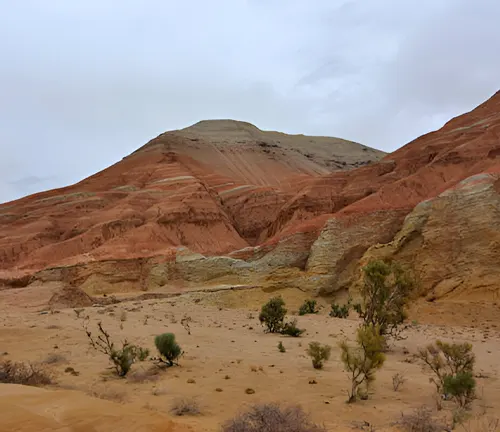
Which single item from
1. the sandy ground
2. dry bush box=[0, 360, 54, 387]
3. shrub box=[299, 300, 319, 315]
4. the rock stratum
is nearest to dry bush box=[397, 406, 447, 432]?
the sandy ground

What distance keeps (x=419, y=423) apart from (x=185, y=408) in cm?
262

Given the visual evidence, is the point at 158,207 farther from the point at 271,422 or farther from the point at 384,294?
the point at 271,422

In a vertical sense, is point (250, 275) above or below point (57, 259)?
below

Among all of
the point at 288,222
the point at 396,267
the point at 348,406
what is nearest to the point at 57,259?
the point at 288,222

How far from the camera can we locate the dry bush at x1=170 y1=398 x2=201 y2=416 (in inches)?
189

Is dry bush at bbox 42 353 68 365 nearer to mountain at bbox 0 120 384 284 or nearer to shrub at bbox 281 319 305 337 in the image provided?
shrub at bbox 281 319 305 337

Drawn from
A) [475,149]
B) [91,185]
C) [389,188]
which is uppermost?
[91,185]

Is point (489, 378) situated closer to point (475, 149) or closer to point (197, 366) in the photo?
point (197, 366)

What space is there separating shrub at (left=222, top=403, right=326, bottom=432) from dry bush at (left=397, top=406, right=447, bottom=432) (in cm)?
94

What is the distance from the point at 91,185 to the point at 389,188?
36.4 meters

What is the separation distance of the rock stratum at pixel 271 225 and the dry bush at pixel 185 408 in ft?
51.6

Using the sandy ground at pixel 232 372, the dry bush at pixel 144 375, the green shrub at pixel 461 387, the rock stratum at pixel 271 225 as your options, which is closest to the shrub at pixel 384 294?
the sandy ground at pixel 232 372

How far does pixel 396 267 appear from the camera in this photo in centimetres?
1215

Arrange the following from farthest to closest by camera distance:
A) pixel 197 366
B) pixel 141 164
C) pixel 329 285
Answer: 1. pixel 141 164
2. pixel 329 285
3. pixel 197 366
